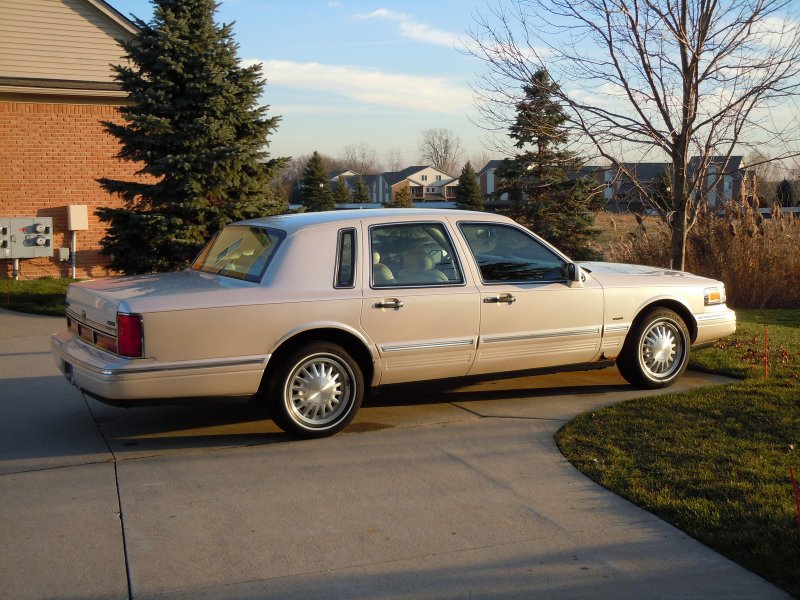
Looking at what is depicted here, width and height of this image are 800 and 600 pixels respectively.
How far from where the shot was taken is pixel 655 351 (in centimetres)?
789

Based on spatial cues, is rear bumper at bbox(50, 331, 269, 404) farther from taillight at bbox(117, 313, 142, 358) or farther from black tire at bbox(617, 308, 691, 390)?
black tire at bbox(617, 308, 691, 390)

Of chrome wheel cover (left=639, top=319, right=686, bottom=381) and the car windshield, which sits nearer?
the car windshield

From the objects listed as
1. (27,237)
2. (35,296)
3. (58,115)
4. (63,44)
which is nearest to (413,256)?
(35,296)

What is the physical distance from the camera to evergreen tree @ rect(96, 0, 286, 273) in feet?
42.7

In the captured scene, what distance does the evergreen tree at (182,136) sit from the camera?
13.0m

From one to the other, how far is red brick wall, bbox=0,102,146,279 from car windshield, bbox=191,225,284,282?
9.95 m

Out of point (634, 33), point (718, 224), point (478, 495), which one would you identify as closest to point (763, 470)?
point (478, 495)

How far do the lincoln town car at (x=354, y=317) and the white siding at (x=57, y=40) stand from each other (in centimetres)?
1136

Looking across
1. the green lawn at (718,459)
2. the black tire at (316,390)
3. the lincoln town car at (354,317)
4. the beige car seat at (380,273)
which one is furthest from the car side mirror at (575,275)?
the black tire at (316,390)

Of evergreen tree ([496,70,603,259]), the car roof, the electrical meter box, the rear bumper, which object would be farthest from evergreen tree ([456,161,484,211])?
the rear bumper

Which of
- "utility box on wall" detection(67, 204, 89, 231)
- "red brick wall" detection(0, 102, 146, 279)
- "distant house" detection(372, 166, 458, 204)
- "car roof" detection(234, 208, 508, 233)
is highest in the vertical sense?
"distant house" detection(372, 166, 458, 204)

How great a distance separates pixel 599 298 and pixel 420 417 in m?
1.88

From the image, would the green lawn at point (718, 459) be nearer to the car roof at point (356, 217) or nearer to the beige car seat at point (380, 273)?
the beige car seat at point (380, 273)

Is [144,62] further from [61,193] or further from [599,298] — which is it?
[599,298]
